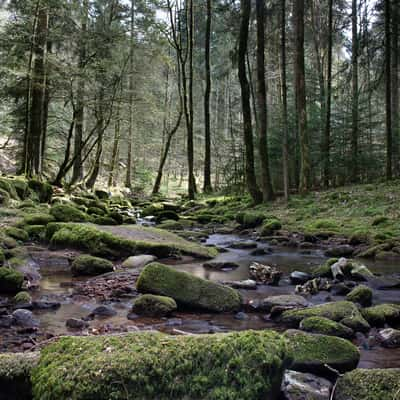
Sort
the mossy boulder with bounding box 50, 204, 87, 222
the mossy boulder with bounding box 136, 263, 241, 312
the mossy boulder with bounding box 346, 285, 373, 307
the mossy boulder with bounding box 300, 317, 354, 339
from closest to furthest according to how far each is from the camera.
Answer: the mossy boulder with bounding box 300, 317, 354, 339 → the mossy boulder with bounding box 136, 263, 241, 312 → the mossy boulder with bounding box 346, 285, 373, 307 → the mossy boulder with bounding box 50, 204, 87, 222

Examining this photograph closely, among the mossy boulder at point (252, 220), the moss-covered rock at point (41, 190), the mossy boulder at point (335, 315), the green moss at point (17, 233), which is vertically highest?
the moss-covered rock at point (41, 190)

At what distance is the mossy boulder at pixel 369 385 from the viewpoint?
2.29 metres

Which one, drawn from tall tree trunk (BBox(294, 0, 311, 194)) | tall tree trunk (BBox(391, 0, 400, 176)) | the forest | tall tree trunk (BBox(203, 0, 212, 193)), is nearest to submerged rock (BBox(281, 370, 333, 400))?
the forest

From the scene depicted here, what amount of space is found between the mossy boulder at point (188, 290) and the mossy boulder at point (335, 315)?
69cm

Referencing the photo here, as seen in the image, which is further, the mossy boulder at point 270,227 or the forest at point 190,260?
the mossy boulder at point 270,227

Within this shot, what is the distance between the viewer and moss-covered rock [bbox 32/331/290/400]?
2105 millimetres

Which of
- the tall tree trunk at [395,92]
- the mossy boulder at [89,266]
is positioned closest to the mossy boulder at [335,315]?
the mossy boulder at [89,266]

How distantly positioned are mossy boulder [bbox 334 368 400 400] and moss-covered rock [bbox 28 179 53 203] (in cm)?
1286

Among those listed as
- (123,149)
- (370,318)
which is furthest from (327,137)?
(123,149)

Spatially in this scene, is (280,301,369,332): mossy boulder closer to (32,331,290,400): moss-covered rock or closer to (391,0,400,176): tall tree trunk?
(32,331,290,400): moss-covered rock

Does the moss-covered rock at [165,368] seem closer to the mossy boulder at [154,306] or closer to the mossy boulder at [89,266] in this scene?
the mossy boulder at [154,306]

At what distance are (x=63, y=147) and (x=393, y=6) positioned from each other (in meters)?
17.7

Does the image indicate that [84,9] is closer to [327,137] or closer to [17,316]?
[327,137]

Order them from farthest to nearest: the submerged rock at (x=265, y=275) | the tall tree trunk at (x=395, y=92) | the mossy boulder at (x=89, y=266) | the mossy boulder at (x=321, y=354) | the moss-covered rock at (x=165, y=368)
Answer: the tall tree trunk at (x=395, y=92), the mossy boulder at (x=89, y=266), the submerged rock at (x=265, y=275), the mossy boulder at (x=321, y=354), the moss-covered rock at (x=165, y=368)
